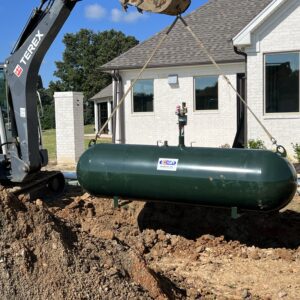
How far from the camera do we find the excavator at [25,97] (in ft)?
28.1

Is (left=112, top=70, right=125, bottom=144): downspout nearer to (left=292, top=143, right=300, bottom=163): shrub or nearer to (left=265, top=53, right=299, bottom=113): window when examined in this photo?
(left=265, top=53, right=299, bottom=113): window

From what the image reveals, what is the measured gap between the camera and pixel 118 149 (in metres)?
6.84

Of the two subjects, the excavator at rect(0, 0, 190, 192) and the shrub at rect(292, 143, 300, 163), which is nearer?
the excavator at rect(0, 0, 190, 192)

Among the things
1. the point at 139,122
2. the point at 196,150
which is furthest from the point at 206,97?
the point at 196,150

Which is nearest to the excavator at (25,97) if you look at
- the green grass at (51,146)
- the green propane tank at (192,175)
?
the green propane tank at (192,175)

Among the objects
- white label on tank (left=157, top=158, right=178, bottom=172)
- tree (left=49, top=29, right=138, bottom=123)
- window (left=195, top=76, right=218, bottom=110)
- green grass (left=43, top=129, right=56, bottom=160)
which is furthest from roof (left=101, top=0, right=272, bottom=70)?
tree (left=49, top=29, right=138, bottom=123)

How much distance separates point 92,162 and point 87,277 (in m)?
2.50

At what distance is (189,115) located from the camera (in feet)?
54.9

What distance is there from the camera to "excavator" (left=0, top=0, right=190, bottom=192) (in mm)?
8570

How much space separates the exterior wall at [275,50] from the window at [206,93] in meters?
2.47

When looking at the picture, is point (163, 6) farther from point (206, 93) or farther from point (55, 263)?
point (206, 93)

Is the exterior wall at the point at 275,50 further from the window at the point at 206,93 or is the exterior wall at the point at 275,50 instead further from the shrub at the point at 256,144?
the window at the point at 206,93

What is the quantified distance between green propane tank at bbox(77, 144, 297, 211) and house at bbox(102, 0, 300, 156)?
794cm

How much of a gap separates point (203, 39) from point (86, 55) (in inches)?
1914
